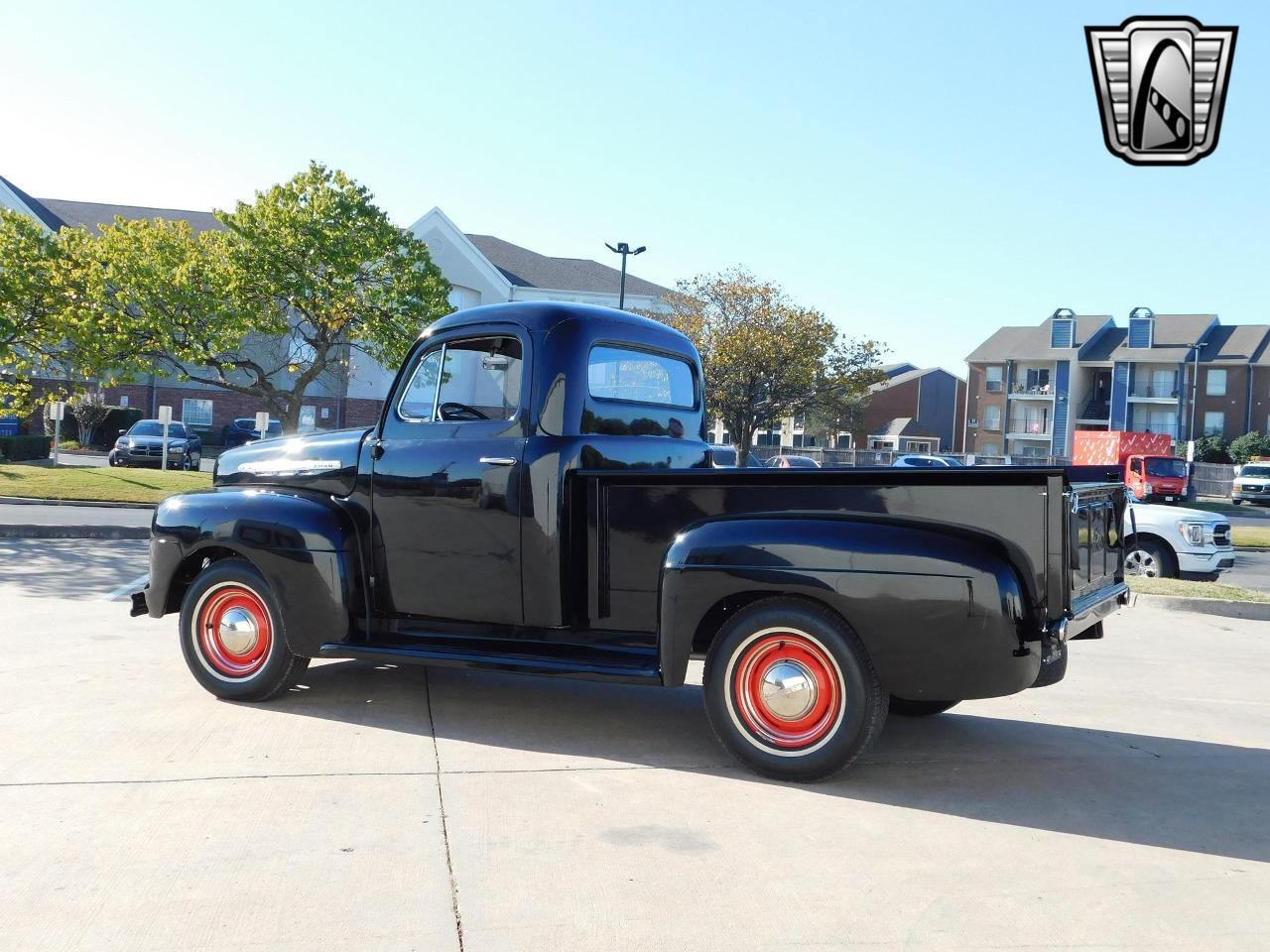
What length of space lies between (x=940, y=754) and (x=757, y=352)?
3531 cm

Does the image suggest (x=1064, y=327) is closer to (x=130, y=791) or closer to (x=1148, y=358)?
(x=1148, y=358)

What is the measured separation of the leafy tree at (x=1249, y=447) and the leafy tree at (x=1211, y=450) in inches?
27.4

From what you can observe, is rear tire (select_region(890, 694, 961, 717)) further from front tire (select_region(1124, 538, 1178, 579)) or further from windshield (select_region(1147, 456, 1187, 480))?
windshield (select_region(1147, 456, 1187, 480))

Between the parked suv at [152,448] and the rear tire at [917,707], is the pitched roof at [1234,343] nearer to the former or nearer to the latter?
the parked suv at [152,448]

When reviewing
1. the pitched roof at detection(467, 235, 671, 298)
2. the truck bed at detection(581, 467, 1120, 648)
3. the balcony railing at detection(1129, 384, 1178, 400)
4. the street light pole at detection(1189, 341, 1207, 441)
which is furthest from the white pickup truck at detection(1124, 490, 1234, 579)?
the balcony railing at detection(1129, 384, 1178, 400)

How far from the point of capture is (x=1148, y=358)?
2509 inches

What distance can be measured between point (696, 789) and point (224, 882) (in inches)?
76.6

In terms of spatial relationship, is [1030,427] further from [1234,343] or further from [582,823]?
[582,823]

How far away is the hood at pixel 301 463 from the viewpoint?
6.16m

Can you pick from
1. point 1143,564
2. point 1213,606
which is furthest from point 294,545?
point 1143,564

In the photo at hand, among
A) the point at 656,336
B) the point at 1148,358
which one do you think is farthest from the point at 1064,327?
the point at 656,336

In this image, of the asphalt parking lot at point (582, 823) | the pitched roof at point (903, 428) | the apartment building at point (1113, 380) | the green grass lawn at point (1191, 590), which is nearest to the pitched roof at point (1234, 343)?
the apartment building at point (1113, 380)

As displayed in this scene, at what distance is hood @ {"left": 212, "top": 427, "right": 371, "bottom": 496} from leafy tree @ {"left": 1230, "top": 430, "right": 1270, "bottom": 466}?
62.0m

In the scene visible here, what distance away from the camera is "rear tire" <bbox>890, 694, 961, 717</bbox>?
617 cm
